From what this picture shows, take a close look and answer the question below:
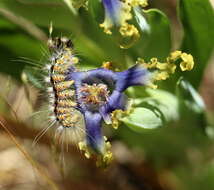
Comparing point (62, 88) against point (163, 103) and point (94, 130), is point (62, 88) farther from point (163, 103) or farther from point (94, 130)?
point (163, 103)

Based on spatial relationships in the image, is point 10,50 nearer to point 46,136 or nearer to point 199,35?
point 46,136

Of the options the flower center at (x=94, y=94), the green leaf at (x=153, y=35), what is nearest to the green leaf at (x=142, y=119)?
the flower center at (x=94, y=94)

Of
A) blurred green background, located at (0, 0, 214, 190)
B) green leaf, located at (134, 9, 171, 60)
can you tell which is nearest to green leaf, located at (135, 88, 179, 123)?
blurred green background, located at (0, 0, 214, 190)

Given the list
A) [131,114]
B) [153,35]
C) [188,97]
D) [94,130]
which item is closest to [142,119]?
[131,114]

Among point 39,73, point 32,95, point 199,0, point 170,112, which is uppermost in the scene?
point 199,0

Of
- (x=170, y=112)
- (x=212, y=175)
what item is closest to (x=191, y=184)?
(x=212, y=175)
